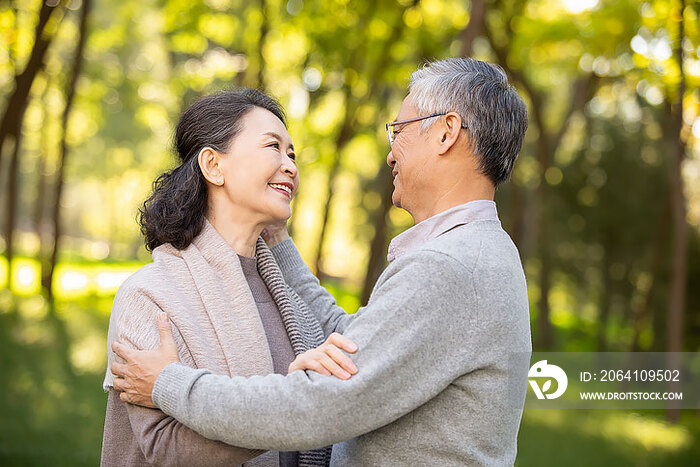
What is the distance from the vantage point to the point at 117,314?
2.55 m

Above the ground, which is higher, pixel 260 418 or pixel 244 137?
pixel 244 137

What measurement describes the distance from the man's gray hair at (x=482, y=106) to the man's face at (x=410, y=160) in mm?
50

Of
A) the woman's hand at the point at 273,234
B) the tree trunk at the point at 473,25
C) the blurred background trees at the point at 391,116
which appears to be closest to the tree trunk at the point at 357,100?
the blurred background trees at the point at 391,116

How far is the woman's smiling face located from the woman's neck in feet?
0.11

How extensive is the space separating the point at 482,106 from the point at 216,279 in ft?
3.64

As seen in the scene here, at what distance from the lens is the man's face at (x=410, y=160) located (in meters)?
2.55

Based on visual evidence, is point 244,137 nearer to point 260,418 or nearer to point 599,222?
point 260,418

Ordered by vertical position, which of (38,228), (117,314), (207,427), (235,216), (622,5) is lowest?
(38,228)

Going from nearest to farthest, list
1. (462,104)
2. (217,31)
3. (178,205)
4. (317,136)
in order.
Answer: (462,104), (178,205), (217,31), (317,136)

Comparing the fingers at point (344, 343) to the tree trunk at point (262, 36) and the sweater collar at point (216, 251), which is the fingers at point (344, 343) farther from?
the tree trunk at point (262, 36)

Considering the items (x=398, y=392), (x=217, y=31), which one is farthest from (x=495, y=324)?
(x=217, y=31)

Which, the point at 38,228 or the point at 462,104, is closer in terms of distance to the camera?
the point at 462,104

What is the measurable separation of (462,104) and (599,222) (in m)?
16.7

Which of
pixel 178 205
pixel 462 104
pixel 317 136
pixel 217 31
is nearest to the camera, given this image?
pixel 462 104
